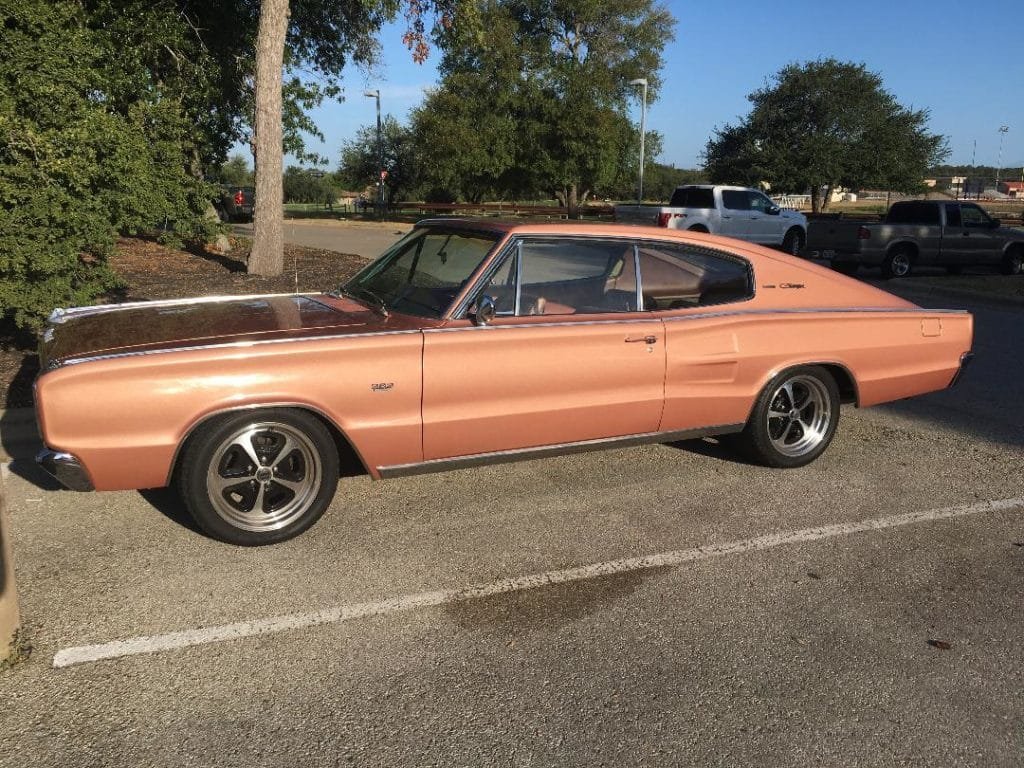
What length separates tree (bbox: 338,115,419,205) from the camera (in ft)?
192

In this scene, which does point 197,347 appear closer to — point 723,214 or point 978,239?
point 978,239

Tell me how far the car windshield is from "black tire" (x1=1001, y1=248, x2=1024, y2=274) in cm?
1589

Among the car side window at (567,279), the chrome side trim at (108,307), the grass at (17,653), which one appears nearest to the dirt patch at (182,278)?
the chrome side trim at (108,307)

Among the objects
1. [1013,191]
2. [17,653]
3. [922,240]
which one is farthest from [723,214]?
[1013,191]

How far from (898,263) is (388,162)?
48.5 metres

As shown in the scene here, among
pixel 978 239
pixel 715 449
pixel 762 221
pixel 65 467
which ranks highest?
pixel 762 221

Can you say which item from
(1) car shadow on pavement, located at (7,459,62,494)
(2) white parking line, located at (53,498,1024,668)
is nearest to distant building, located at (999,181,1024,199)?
(2) white parking line, located at (53,498,1024,668)

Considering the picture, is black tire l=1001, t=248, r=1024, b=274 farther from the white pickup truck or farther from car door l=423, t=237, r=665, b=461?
car door l=423, t=237, r=665, b=461

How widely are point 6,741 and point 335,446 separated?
5.78 feet

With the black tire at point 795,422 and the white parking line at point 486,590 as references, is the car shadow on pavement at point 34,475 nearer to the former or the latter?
the white parking line at point 486,590

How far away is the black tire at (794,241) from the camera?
72.5ft

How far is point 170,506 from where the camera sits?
4.41 metres

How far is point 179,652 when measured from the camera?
310 cm

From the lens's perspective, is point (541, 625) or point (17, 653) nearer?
point (17, 653)
